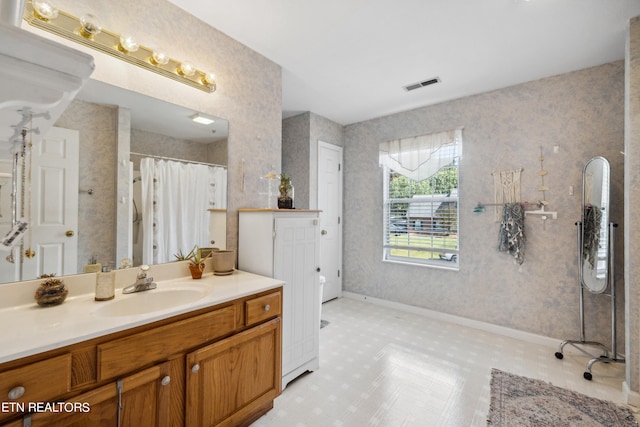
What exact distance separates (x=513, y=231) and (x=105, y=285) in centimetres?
333

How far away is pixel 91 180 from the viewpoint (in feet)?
4.81

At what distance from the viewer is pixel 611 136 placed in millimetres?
2369

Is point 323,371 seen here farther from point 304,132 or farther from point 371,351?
point 304,132

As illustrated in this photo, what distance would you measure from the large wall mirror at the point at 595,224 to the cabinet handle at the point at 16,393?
11.5 feet

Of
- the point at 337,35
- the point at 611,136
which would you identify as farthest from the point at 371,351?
the point at 611,136

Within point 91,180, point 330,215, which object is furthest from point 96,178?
point 330,215

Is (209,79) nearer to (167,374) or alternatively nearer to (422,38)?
(422,38)

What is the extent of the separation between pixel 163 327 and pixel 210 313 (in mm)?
220

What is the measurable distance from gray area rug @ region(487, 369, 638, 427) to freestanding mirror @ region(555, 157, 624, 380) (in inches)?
16.9

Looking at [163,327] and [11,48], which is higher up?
[11,48]

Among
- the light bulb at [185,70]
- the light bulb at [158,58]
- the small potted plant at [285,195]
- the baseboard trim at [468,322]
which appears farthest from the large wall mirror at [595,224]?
the light bulb at [158,58]

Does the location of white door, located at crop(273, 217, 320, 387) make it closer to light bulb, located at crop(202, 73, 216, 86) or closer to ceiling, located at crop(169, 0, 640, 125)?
light bulb, located at crop(202, 73, 216, 86)

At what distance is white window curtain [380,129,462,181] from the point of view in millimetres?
3199

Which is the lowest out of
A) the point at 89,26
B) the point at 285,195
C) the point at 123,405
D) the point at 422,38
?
the point at 123,405
